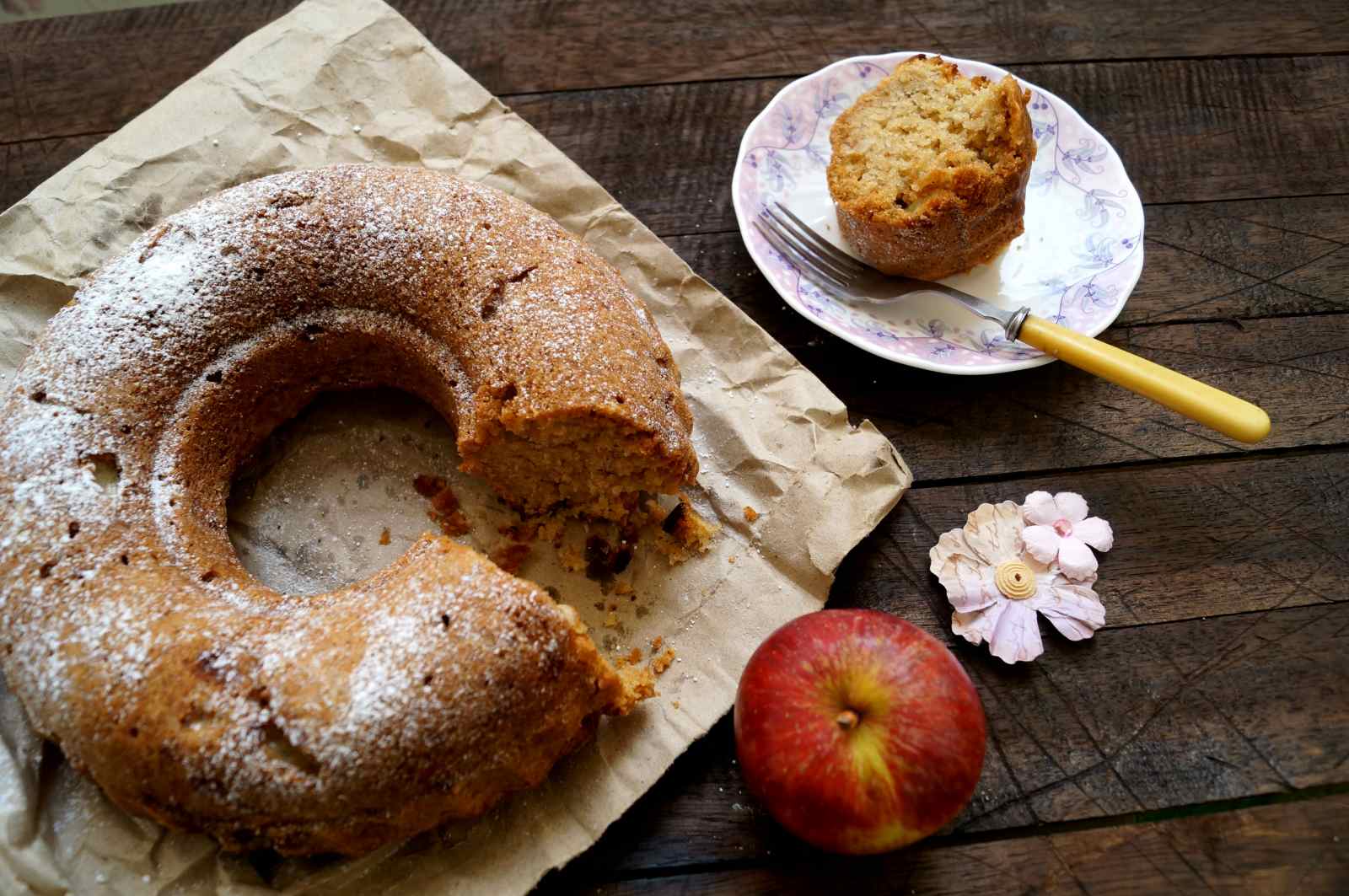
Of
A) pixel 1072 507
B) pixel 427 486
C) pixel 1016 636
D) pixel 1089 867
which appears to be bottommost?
pixel 1089 867

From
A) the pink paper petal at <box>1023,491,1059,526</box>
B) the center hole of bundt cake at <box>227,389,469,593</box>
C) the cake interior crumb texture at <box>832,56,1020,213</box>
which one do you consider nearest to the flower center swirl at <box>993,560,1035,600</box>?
the pink paper petal at <box>1023,491,1059,526</box>

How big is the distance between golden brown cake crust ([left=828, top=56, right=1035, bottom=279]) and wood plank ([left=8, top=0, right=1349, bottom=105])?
1.54 feet

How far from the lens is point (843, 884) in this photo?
1982 mm

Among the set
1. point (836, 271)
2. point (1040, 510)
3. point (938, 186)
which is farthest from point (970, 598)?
point (938, 186)

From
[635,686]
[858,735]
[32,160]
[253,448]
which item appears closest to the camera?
[858,735]

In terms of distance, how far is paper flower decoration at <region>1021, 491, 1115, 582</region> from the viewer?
7.33 feet

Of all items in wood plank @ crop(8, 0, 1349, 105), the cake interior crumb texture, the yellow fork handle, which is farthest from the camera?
wood plank @ crop(8, 0, 1349, 105)

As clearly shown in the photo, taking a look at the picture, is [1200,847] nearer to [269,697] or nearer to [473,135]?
[269,697]

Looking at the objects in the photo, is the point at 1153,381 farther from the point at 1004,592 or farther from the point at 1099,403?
the point at 1004,592

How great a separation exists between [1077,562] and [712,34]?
5.89ft

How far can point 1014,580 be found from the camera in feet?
7.23

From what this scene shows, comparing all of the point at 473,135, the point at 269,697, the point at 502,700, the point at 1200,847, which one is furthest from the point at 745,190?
the point at 1200,847

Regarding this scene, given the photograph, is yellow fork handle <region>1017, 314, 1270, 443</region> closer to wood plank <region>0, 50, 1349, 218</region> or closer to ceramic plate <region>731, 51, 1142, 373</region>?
ceramic plate <region>731, 51, 1142, 373</region>

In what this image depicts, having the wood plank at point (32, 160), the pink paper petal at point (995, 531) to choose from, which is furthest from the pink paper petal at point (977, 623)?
the wood plank at point (32, 160)
